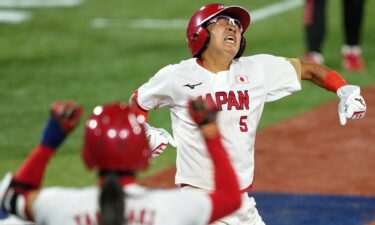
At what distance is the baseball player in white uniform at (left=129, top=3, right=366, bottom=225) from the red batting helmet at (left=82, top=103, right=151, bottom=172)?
1.60 meters

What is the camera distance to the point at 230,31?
6.46 meters

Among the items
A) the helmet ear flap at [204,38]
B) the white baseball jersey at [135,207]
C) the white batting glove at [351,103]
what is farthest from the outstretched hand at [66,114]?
the white batting glove at [351,103]

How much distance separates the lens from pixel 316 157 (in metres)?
10.2

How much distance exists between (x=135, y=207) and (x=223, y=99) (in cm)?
186

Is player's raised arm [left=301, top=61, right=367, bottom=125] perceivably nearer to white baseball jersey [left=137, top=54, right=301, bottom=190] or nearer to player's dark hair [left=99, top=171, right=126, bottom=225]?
white baseball jersey [left=137, top=54, right=301, bottom=190]

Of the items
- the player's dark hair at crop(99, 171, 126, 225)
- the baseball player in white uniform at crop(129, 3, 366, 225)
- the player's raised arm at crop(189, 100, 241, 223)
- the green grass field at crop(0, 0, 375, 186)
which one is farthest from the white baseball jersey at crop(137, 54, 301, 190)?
the green grass field at crop(0, 0, 375, 186)

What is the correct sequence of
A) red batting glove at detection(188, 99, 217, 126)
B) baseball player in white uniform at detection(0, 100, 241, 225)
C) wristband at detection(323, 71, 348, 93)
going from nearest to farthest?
1. baseball player in white uniform at detection(0, 100, 241, 225)
2. red batting glove at detection(188, 99, 217, 126)
3. wristband at detection(323, 71, 348, 93)

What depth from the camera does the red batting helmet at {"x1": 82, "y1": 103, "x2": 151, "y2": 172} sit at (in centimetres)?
461

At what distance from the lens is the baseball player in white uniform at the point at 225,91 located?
6.30m

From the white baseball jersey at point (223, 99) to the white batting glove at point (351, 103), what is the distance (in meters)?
0.28

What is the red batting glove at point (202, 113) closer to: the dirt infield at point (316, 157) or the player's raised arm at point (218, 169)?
the player's raised arm at point (218, 169)

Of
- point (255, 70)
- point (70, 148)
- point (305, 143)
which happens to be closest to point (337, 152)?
point (305, 143)

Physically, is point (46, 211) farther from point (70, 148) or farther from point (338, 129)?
point (338, 129)

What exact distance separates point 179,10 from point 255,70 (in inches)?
396
